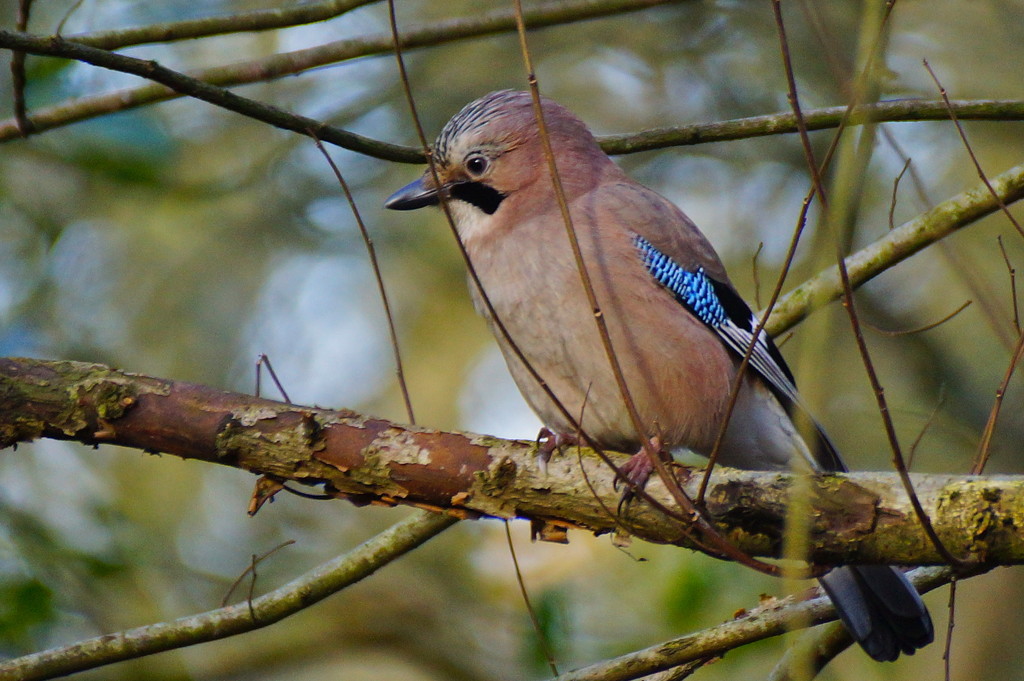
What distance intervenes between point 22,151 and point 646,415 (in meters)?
4.49

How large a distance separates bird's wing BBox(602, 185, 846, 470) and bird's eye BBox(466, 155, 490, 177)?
23.8 inches

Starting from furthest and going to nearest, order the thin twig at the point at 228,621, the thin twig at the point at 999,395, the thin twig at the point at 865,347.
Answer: the thin twig at the point at 228,621 → the thin twig at the point at 999,395 → the thin twig at the point at 865,347

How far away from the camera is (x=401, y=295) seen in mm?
8641

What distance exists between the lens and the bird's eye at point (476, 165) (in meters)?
4.59

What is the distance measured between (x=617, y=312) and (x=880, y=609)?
4.81 ft

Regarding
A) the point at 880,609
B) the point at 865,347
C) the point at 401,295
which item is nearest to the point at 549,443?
the point at 865,347

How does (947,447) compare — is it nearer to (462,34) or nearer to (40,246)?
(462,34)

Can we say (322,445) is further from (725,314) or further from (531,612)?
(725,314)

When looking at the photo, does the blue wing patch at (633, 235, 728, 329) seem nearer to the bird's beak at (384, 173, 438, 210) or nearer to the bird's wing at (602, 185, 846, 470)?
the bird's wing at (602, 185, 846, 470)

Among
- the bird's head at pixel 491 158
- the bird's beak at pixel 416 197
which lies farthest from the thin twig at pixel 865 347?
the bird's beak at pixel 416 197

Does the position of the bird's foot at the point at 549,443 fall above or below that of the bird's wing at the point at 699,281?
below

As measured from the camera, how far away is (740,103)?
728 cm

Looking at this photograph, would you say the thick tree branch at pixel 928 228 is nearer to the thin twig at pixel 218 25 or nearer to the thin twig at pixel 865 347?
the thin twig at pixel 865 347

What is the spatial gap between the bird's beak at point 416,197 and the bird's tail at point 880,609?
2.32 m
